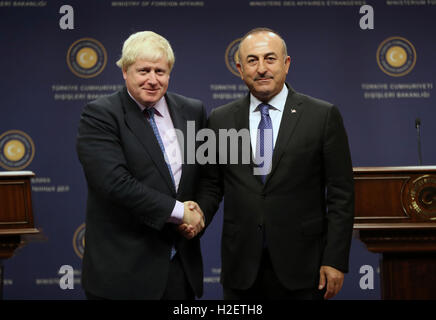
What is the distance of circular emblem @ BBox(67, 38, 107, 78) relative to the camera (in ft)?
14.5

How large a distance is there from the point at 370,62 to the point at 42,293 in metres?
3.37

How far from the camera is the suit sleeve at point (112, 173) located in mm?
1940

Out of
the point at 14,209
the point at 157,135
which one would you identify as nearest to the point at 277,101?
the point at 157,135

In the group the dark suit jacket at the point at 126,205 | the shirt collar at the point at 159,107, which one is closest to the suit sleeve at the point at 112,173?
the dark suit jacket at the point at 126,205

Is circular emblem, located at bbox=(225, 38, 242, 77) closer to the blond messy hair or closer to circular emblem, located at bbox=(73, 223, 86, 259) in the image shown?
circular emblem, located at bbox=(73, 223, 86, 259)

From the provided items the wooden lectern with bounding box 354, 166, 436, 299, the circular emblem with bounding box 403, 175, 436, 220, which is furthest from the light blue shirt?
the circular emblem with bounding box 403, 175, 436, 220

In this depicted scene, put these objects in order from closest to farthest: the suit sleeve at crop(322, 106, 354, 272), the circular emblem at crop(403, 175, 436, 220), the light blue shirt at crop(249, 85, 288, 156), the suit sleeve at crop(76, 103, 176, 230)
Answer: the suit sleeve at crop(76, 103, 176, 230), the suit sleeve at crop(322, 106, 354, 272), the light blue shirt at crop(249, 85, 288, 156), the circular emblem at crop(403, 175, 436, 220)

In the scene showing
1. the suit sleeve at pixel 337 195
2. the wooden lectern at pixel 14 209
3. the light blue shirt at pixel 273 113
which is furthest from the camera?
the wooden lectern at pixel 14 209

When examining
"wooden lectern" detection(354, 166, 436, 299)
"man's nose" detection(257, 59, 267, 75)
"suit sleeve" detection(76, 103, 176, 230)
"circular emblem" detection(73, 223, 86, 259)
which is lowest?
"circular emblem" detection(73, 223, 86, 259)

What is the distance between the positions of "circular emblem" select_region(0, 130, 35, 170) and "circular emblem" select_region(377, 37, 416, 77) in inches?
121

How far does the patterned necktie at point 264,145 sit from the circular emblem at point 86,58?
2.62 meters

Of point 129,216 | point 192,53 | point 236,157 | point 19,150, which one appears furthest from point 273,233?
point 19,150

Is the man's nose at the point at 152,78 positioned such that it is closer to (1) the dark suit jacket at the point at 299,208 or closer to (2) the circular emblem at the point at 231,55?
(1) the dark suit jacket at the point at 299,208

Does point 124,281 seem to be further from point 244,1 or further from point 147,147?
point 244,1
